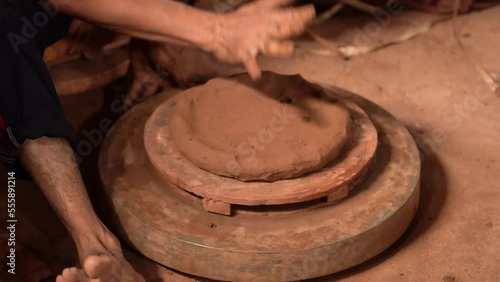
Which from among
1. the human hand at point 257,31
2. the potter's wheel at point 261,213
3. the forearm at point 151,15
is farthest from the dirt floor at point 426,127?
the human hand at point 257,31

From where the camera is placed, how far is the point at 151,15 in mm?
2275

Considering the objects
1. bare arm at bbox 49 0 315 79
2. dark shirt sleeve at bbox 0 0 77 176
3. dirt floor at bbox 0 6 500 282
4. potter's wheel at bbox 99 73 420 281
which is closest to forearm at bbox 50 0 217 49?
bare arm at bbox 49 0 315 79

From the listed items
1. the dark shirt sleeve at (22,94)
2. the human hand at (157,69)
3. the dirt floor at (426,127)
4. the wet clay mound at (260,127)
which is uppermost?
the dark shirt sleeve at (22,94)

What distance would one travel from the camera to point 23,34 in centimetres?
216

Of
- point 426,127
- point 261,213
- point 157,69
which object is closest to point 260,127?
point 261,213

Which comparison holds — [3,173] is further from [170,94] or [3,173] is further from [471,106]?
[471,106]

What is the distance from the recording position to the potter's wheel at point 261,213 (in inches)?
85.0

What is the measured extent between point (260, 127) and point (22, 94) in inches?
30.7

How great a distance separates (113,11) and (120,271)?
2.87 feet

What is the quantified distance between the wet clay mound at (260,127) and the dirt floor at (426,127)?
0.42 m

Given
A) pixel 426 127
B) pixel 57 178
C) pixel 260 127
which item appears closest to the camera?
pixel 57 178

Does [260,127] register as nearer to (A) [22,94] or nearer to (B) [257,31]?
(B) [257,31]

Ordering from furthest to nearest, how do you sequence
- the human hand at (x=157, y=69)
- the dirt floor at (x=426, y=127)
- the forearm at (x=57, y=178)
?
the human hand at (x=157, y=69), the dirt floor at (x=426, y=127), the forearm at (x=57, y=178)

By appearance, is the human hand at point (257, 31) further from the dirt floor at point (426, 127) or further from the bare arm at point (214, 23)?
the dirt floor at point (426, 127)
